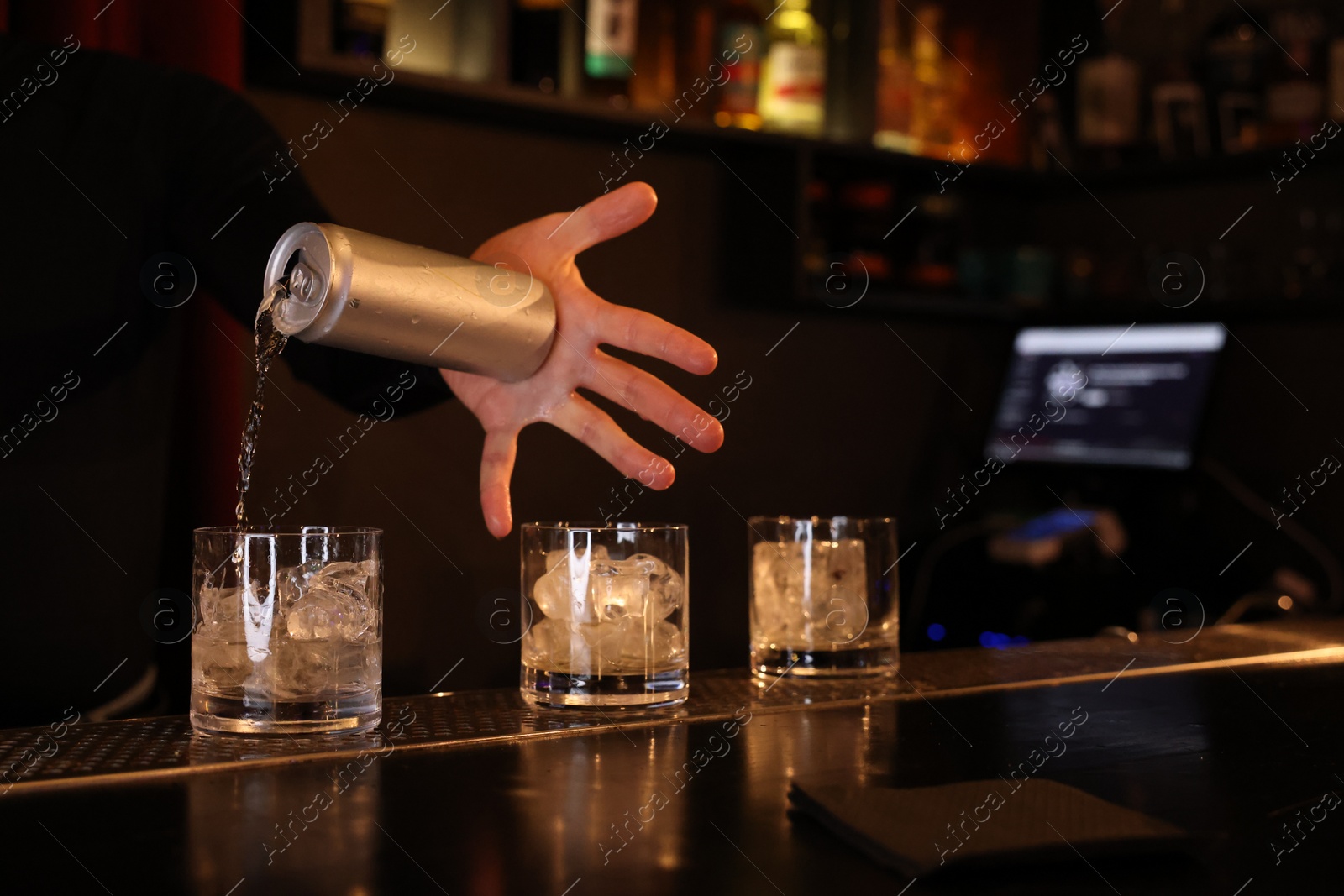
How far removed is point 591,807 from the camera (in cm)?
67

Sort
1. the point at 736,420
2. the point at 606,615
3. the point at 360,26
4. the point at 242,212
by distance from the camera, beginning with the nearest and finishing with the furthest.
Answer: the point at 606,615 → the point at 242,212 → the point at 360,26 → the point at 736,420

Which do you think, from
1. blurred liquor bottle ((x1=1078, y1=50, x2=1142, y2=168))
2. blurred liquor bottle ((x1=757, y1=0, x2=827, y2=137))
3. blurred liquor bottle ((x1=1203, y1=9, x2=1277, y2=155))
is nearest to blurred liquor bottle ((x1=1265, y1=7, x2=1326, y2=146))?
blurred liquor bottle ((x1=1203, y1=9, x2=1277, y2=155))

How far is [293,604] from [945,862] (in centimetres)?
41

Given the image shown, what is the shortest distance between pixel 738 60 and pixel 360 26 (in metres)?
0.72

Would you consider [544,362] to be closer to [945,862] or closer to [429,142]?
[945,862]

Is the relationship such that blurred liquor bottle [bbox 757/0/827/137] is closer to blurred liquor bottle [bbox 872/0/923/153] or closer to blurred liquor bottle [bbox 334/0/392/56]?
blurred liquor bottle [bbox 872/0/923/153]

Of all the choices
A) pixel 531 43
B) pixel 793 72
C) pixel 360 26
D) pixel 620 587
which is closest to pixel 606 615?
pixel 620 587

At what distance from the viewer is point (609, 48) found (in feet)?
7.15

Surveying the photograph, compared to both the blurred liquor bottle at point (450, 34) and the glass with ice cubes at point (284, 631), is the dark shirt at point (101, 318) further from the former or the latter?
the blurred liquor bottle at point (450, 34)

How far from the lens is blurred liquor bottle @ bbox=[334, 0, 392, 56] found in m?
1.90

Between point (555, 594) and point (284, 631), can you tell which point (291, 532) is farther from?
point (555, 594)

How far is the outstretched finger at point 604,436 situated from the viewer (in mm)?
1011

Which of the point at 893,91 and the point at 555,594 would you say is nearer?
the point at 555,594

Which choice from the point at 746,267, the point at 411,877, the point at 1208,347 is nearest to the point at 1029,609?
the point at 1208,347
